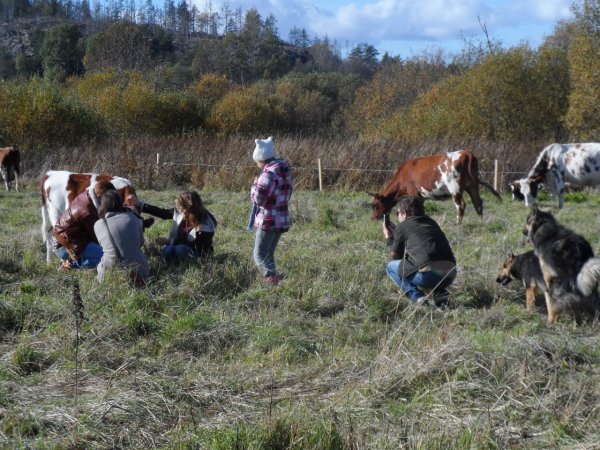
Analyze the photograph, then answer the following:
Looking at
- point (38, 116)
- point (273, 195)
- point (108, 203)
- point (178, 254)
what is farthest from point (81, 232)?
point (38, 116)

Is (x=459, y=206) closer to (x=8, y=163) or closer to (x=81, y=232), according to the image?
(x=81, y=232)

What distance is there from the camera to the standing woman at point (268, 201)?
302 inches

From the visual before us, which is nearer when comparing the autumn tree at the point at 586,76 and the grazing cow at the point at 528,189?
the grazing cow at the point at 528,189

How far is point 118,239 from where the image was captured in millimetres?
7531

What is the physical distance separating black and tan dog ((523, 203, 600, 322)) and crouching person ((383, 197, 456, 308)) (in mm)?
921

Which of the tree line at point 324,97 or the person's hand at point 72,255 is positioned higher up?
the tree line at point 324,97

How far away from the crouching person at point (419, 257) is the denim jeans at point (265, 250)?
135 cm

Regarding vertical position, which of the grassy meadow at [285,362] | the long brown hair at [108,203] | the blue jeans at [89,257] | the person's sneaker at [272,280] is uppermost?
the long brown hair at [108,203]

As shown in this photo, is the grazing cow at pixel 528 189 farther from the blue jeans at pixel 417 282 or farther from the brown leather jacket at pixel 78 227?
the brown leather jacket at pixel 78 227

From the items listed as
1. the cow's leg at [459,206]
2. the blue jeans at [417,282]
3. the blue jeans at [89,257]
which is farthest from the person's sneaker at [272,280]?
the cow's leg at [459,206]

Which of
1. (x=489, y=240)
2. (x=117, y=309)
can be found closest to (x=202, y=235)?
(x=117, y=309)

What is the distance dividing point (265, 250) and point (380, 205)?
6.08 metres

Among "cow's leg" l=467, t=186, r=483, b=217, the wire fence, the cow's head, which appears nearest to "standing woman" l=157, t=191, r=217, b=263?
the cow's head

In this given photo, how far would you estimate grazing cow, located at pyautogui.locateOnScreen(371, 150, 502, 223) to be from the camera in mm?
14268
